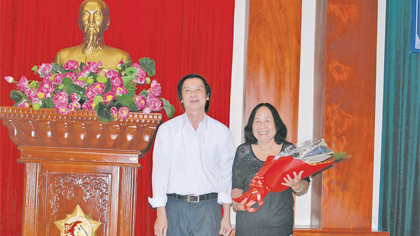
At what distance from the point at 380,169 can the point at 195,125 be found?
1.81 metres

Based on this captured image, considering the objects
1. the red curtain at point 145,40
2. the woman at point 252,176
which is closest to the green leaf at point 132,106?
the woman at point 252,176

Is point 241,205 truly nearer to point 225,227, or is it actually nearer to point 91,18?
point 225,227

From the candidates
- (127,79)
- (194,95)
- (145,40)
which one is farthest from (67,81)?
(145,40)

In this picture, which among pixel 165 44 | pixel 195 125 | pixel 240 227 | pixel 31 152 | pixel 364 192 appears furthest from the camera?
pixel 165 44

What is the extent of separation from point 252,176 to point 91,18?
1490mm

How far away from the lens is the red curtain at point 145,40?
301 centimetres

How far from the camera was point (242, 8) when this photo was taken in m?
3.26

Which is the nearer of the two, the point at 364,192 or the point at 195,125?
the point at 195,125

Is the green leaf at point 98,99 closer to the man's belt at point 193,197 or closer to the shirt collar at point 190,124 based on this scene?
the shirt collar at point 190,124

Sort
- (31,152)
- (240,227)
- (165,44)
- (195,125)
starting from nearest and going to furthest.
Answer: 1. (31,152)
2. (240,227)
3. (195,125)
4. (165,44)

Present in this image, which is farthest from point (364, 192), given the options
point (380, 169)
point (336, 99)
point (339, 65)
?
point (339, 65)

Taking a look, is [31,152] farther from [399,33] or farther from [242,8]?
[399,33]

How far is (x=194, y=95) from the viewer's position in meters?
2.04

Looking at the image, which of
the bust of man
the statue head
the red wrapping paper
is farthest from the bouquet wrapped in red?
the statue head
